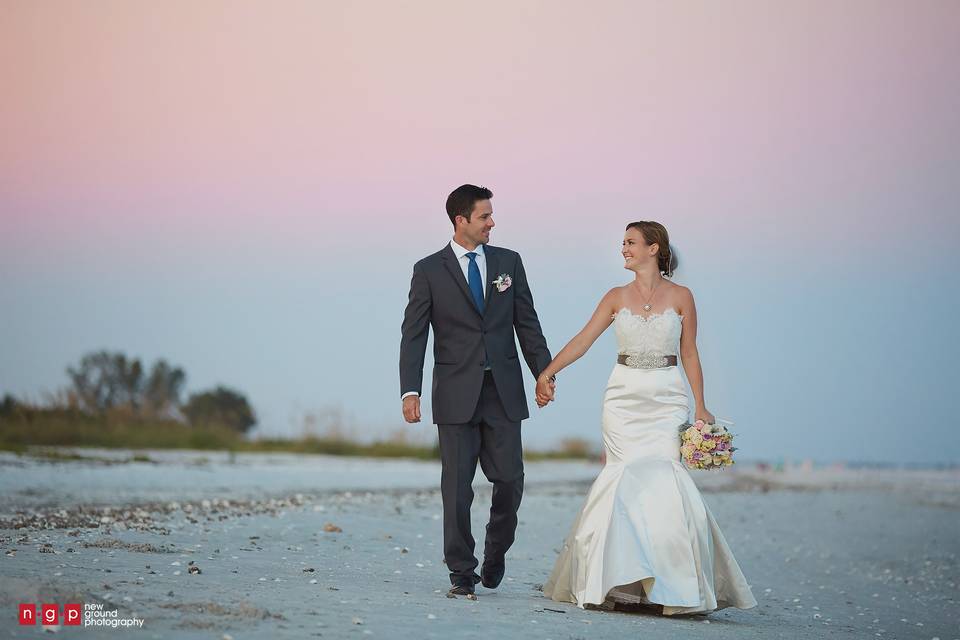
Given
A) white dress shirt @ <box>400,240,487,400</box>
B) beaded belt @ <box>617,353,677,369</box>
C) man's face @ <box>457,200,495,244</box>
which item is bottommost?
beaded belt @ <box>617,353,677,369</box>

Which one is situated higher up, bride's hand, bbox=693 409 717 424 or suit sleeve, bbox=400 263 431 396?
suit sleeve, bbox=400 263 431 396

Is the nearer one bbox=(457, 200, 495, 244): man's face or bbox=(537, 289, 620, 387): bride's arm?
bbox=(457, 200, 495, 244): man's face

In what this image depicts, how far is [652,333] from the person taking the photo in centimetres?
824

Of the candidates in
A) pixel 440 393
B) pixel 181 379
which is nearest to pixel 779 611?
pixel 440 393

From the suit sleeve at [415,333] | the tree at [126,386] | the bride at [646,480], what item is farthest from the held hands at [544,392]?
the tree at [126,386]

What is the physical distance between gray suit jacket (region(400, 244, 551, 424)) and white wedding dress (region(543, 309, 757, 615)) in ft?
2.43

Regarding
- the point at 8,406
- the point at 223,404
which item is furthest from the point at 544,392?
the point at 223,404

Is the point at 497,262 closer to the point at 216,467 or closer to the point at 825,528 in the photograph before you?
the point at 825,528

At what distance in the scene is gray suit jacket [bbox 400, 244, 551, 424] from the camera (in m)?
8.05

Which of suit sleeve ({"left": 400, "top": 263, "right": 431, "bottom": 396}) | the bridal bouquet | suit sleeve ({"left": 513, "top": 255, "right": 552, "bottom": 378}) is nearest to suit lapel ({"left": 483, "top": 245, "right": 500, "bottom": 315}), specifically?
suit sleeve ({"left": 513, "top": 255, "right": 552, "bottom": 378})

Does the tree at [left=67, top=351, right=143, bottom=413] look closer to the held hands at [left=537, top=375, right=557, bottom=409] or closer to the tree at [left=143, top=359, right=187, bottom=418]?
the tree at [left=143, top=359, right=187, bottom=418]

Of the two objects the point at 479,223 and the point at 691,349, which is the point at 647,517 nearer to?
the point at 691,349

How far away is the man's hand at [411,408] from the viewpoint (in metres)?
8.02

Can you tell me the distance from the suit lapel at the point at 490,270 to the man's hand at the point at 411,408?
751 mm
